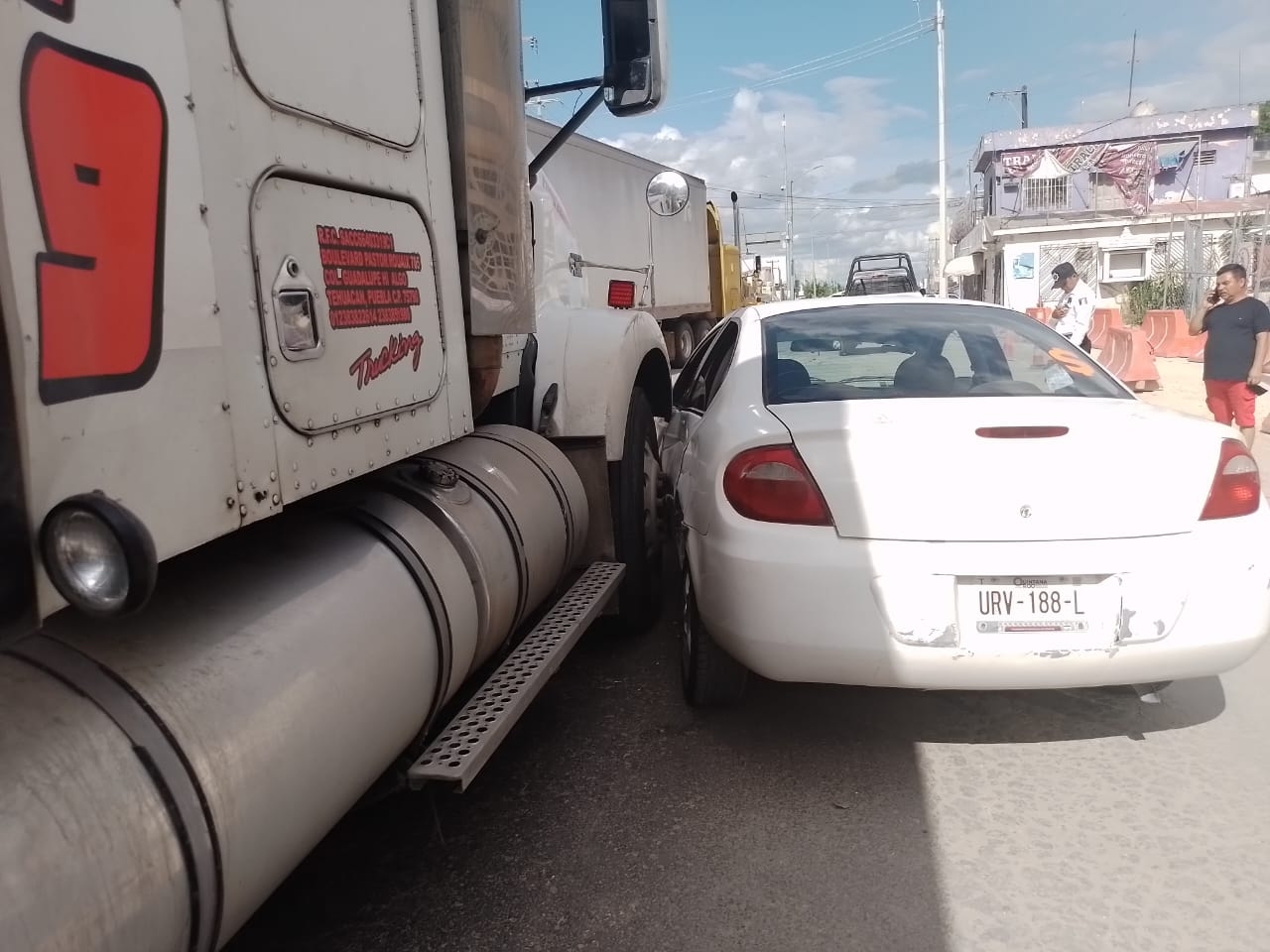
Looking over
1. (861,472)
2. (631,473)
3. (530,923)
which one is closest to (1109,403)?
(861,472)

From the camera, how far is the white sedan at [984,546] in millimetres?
2742

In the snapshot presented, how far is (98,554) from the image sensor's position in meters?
1.30

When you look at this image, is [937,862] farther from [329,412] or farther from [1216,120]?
[1216,120]

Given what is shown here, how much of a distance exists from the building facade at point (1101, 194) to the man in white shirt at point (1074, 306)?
2356cm

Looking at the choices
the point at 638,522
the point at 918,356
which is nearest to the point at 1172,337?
the point at 918,356

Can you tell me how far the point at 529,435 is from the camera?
142 inches

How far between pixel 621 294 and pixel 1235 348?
5.19m

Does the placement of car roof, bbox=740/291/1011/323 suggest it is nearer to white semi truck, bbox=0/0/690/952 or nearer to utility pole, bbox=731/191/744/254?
white semi truck, bbox=0/0/690/952

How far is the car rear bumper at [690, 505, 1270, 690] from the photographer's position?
2734 mm

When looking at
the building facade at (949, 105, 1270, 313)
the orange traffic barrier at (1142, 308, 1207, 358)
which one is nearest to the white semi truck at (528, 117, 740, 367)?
the orange traffic barrier at (1142, 308, 1207, 358)


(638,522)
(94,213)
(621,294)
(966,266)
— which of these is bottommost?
(638,522)

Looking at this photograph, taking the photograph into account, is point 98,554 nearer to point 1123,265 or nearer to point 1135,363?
point 1135,363

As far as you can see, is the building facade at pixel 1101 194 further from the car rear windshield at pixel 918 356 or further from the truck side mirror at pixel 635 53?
the truck side mirror at pixel 635 53

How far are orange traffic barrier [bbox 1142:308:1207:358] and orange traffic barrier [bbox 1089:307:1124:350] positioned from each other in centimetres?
220
